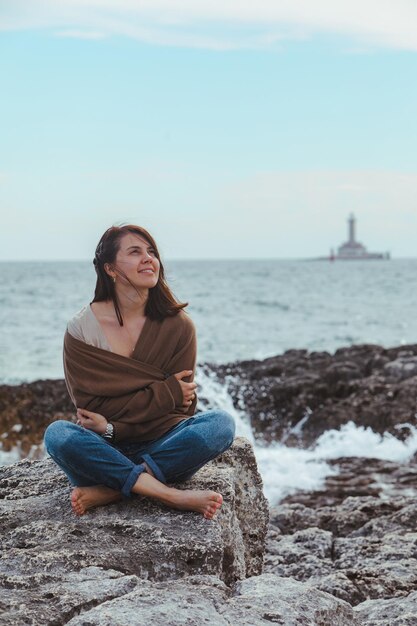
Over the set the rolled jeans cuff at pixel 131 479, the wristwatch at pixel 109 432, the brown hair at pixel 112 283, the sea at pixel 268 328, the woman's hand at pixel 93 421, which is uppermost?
the brown hair at pixel 112 283

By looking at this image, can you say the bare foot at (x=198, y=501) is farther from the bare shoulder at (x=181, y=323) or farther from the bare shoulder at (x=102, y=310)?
the bare shoulder at (x=102, y=310)

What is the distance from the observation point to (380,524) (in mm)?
6949

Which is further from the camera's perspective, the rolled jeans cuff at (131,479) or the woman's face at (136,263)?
the woman's face at (136,263)

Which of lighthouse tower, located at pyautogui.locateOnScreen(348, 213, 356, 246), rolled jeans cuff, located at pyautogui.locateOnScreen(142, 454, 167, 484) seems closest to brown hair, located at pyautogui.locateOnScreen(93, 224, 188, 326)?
rolled jeans cuff, located at pyautogui.locateOnScreen(142, 454, 167, 484)

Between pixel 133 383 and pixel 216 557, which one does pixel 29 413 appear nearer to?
pixel 133 383

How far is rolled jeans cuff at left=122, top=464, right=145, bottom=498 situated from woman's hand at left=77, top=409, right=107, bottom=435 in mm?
325

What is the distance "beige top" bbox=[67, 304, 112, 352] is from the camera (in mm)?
4969

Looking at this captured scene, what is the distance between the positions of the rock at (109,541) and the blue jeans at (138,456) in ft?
0.50

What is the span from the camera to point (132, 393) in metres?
4.90

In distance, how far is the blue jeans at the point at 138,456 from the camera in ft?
15.2

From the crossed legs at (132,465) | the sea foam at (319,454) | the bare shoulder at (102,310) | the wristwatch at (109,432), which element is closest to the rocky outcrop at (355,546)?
the sea foam at (319,454)

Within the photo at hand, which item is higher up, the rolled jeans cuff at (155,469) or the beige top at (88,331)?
the beige top at (88,331)

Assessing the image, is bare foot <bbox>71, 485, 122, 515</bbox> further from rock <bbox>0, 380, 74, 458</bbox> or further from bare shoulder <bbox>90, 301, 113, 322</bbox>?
rock <bbox>0, 380, 74, 458</bbox>

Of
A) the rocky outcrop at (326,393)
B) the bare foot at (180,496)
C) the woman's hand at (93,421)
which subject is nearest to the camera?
the bare foot at (180,496)
